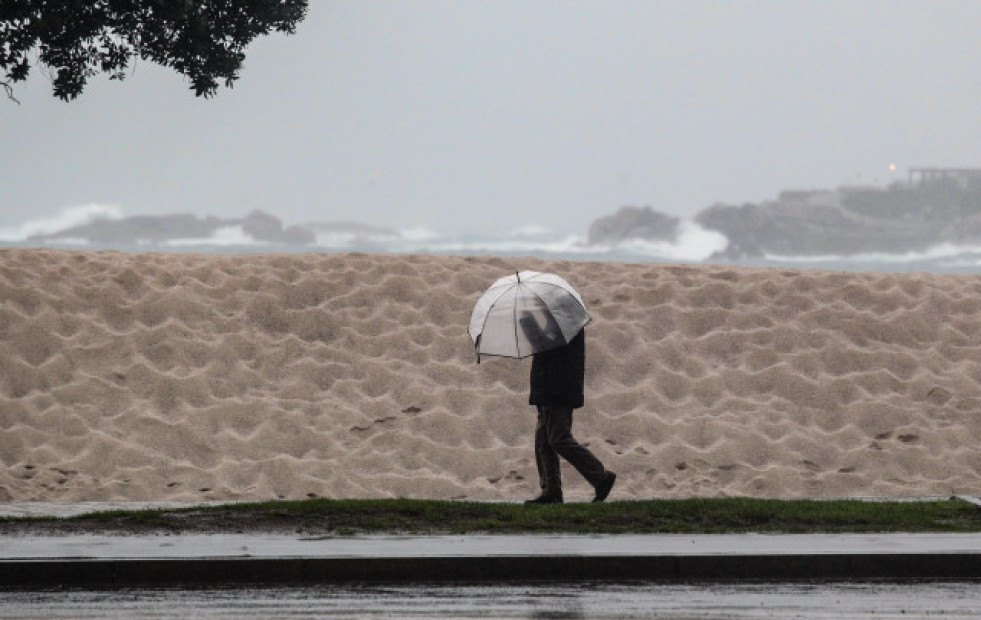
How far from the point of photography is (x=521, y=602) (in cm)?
729

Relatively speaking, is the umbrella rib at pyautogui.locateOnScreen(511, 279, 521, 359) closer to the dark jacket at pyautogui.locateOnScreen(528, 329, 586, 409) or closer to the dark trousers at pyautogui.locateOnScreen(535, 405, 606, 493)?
the dark jacket at pyautogui.locateOnScreen(528, 329, 586, 409)

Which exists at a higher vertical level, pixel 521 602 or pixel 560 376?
pixel 560 376

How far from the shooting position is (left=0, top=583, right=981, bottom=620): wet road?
6961 millimetres

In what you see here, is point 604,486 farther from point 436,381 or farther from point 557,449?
point 436,381

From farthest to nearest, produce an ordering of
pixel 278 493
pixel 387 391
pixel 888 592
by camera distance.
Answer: pixel 387 391, pixel 278 493, pixel 888 592

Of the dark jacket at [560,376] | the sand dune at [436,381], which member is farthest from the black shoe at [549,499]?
the sand dune at [436,381]

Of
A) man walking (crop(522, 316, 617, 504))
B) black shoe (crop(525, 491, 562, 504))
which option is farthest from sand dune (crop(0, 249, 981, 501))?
man walking (crop(522, 316, 617, 504))

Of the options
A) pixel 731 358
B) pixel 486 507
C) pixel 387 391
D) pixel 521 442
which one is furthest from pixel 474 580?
pixel 731 358

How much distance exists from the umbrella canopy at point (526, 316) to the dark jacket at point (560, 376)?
0.39 ft

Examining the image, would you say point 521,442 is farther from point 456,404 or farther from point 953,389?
point 953,389

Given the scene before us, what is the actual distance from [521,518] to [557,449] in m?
0.79

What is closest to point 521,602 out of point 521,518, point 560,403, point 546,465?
point 521,518

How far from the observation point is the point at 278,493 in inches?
531

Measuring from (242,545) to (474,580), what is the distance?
5.50ft
